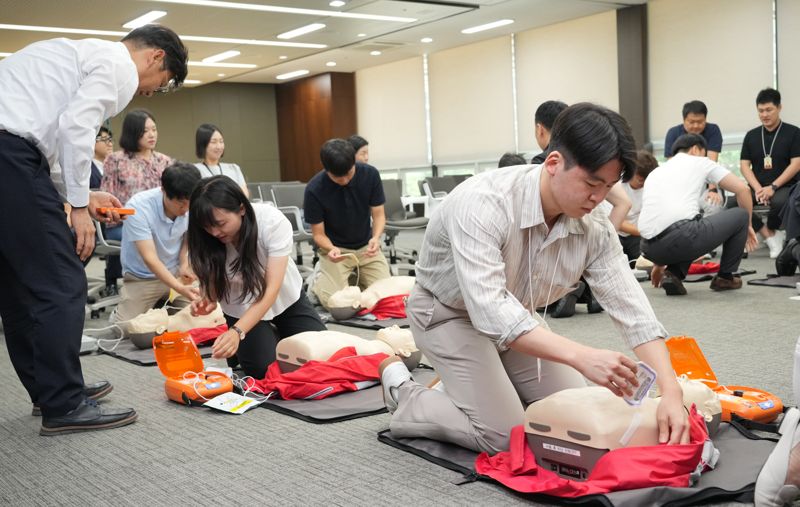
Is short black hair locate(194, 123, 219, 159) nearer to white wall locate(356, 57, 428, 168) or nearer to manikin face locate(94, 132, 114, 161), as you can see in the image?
manikin face locate(94, 132, 114, 161)

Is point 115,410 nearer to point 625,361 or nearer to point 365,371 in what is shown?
point 365,371

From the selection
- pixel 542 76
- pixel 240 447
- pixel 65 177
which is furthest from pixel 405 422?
pixel 542 76

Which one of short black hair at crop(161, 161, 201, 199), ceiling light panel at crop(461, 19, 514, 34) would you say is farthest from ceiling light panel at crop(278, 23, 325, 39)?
short black hair at crop(161, 161, 201, 199)

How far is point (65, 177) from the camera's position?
2.28 metres

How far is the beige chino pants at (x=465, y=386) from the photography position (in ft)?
6.42

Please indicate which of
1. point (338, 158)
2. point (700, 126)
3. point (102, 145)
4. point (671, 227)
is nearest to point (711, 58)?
point (700, 126)

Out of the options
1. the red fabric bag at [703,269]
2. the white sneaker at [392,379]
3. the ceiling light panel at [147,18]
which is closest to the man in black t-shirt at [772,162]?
the red fabric bag at [703,269]

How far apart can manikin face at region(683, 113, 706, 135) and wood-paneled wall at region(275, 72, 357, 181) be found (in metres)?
9.05

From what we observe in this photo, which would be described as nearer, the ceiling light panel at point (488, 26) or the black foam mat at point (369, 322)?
the black foam mat at point (369, 322)

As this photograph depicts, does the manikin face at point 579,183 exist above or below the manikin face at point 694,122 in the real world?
Result: below

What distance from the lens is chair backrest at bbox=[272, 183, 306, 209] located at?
281 inches

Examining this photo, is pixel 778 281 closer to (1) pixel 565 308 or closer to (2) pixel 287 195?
(1) pixel 565 308

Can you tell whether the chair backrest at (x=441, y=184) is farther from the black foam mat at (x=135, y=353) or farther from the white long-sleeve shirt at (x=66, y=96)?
the white long-sleeve shirt at (x=66, y=96)

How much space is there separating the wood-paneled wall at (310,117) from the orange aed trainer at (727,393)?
41.3ft
